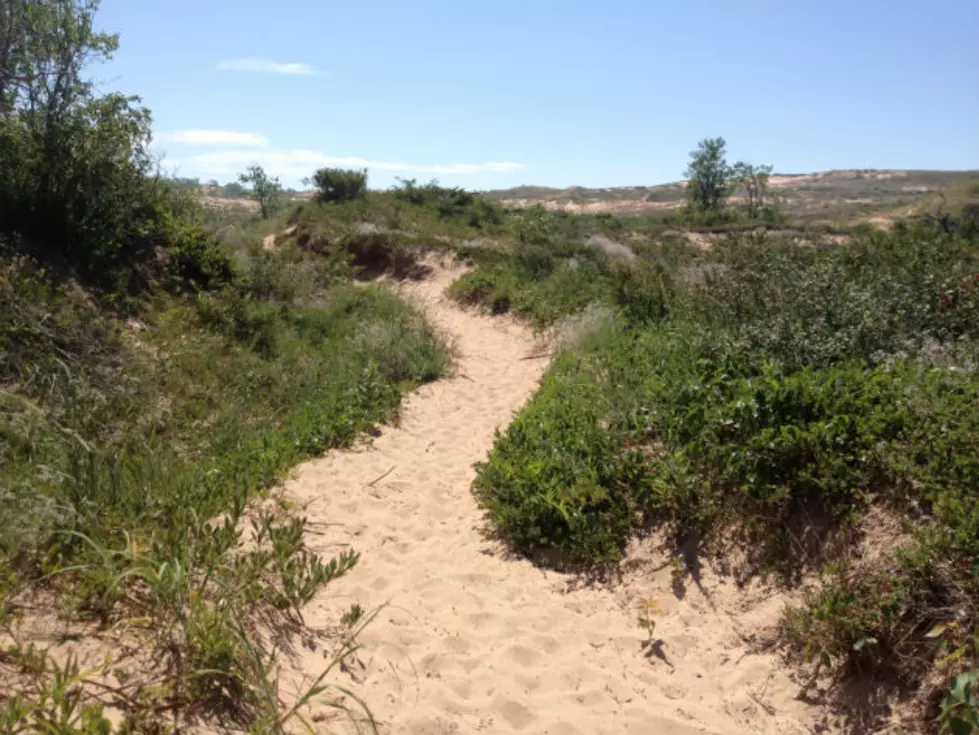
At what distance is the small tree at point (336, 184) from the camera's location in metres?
26.8

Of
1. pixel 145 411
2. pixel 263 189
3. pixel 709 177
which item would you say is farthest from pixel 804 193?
Answer: pixel 145 411

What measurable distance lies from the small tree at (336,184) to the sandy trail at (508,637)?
22836mm

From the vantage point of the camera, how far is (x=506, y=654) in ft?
12.2

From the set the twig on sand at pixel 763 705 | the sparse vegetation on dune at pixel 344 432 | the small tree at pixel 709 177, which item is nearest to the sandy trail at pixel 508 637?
the twig on sand at pixel 763 705

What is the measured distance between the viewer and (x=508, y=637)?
12.7 feet

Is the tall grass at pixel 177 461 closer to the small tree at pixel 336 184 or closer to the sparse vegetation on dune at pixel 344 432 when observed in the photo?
the sparse vegetation on dune at pixel 344 432

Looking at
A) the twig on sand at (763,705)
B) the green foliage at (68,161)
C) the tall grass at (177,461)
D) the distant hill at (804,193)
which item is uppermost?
the distant hill at (804,193)

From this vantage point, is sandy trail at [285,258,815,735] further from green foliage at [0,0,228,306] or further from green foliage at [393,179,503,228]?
green foliage at [393,179,503,228]

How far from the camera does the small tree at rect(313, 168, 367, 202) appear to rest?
26844 millimetres

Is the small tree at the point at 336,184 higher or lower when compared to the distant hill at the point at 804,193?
lower

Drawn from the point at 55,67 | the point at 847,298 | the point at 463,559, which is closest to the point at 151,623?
the point at 463,559

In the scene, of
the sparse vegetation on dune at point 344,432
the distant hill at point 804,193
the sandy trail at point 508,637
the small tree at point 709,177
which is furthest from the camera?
the distant hill at point 804,193

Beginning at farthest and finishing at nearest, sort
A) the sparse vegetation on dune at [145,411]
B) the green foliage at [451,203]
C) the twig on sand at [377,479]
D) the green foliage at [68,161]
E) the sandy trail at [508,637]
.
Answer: the green foliage at [451,203], the green foliage at [68,161], the twig on sand at [377,479], the sandy trail at [508,637], the sparse vegetation on dune at [145,411]

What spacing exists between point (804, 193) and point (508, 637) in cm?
8937
